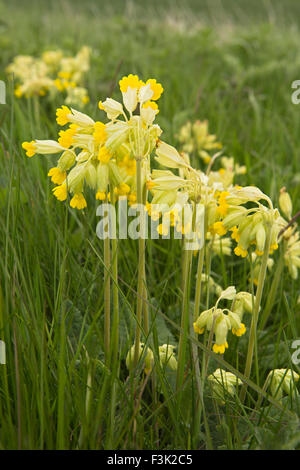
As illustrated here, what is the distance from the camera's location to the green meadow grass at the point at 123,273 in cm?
113

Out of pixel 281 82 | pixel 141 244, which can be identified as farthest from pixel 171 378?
pixel 281 82

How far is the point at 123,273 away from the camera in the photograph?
69.1 inches

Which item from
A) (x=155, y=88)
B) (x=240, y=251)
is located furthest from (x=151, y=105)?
(x=240, y=251)

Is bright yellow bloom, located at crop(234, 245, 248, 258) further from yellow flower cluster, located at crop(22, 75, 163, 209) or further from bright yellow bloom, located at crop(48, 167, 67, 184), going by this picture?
bright yellow bloom, located at crop(48, 167, 67, 184)

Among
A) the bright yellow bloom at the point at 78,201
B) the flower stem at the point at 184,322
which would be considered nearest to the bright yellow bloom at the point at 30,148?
the bright yellow bloom at the point at 78,201

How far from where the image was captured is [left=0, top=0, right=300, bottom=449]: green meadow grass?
1126 mm

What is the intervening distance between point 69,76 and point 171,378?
256 cm

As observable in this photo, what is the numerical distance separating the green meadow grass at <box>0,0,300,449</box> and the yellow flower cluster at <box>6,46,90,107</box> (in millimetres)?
133

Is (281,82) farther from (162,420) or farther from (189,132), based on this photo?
(162,420)

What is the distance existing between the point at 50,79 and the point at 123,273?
7.26 ft

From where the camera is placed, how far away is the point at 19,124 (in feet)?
8.40

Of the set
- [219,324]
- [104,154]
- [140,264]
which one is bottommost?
[219,324]

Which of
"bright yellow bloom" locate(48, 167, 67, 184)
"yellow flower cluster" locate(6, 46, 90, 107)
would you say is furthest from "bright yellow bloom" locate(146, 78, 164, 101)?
"yellow flower cluster" locate(6, 46, 90, 107)

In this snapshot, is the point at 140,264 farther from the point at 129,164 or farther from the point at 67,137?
the point at 67,137
